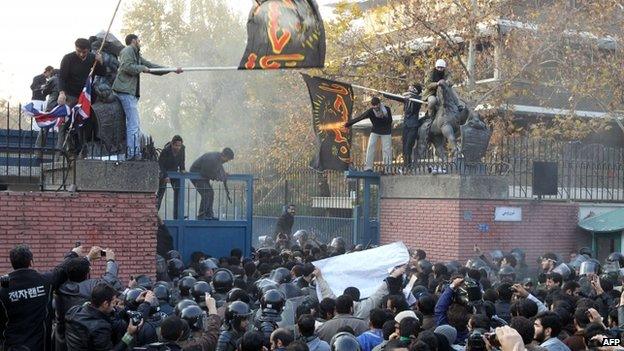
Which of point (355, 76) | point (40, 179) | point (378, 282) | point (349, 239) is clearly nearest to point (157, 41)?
point (355, 76)

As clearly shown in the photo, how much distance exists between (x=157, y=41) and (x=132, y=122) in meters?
39.2

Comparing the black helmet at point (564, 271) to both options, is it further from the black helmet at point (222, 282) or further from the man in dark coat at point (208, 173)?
the man in dark coat at point (208, 173)

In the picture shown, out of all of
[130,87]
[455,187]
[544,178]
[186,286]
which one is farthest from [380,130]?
[186,286]

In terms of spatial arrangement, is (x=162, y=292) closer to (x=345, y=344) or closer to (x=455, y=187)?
(x=345, y=344)

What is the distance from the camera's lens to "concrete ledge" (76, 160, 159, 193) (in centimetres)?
1409

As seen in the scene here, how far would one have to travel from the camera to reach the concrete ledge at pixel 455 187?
1936 centimetres

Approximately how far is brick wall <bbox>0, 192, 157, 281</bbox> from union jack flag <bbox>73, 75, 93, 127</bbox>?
46.9 inches

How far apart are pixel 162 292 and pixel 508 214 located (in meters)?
11.2

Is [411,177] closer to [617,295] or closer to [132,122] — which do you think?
[132,122]

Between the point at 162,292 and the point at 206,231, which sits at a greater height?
the point at 206,231

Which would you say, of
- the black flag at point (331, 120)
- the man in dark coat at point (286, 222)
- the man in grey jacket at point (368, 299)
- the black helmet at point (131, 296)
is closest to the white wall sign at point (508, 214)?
the black flag at point (331, 120)

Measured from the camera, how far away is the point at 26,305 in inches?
331

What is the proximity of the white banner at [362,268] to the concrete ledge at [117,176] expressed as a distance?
4184 millimetres

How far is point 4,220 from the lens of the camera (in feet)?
44.0
